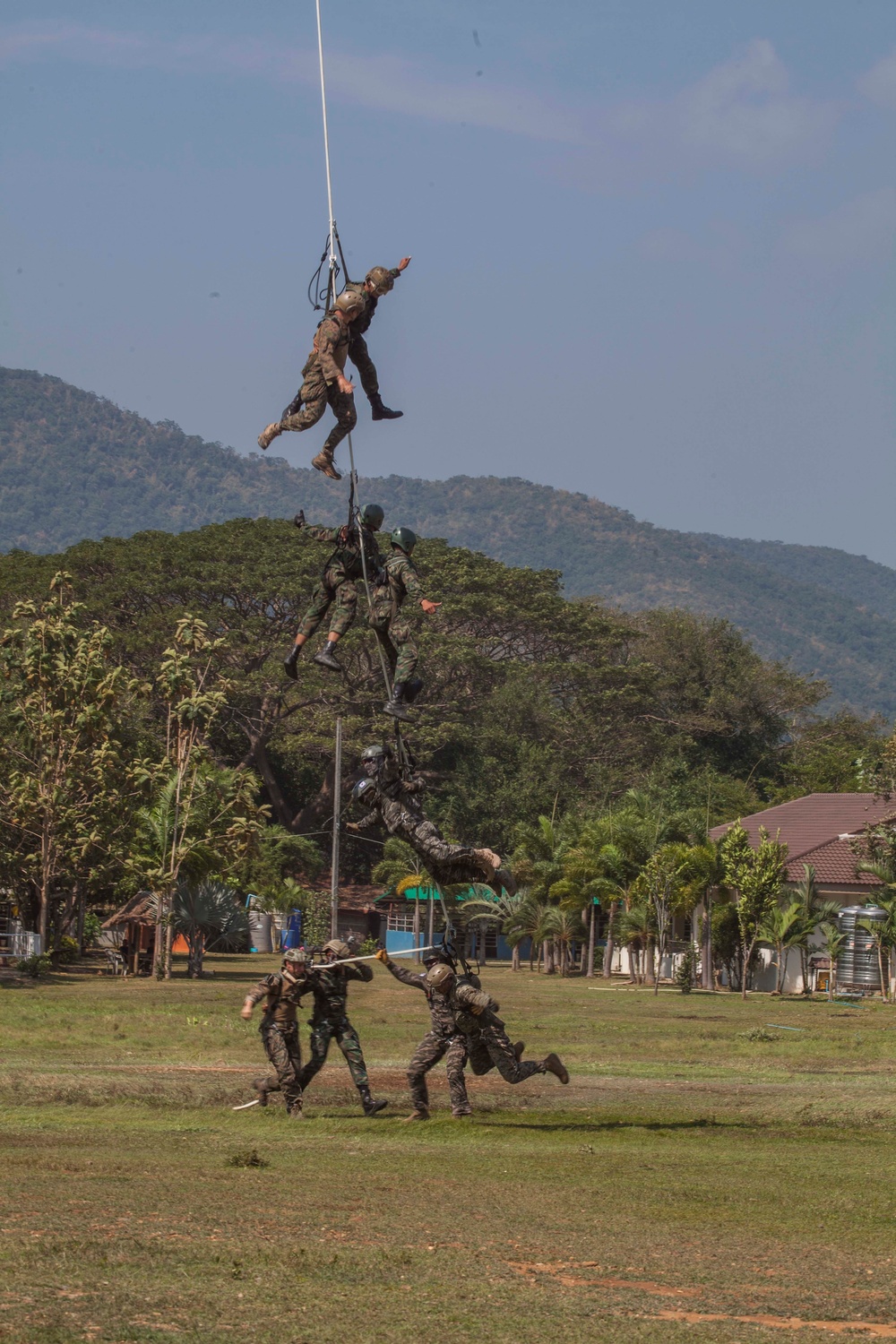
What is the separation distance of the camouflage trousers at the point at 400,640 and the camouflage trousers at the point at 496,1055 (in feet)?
12.4

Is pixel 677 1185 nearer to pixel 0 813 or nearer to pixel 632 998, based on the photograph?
pixel 632 998

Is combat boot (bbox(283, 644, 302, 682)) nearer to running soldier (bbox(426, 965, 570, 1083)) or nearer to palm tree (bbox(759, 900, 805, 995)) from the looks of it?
running soldier (bbox(426, 965, 570, 1083))

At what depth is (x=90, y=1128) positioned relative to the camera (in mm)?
14242

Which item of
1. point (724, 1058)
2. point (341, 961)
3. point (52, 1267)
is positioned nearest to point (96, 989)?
point (724, 1058)

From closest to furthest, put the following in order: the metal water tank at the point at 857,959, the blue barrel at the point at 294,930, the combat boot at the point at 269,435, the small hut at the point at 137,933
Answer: the combat boot at the point at 269,435
the metal water tank at the point at 857,959
the small hut at the point at 137,933
the blue barrel at the point at 294,930

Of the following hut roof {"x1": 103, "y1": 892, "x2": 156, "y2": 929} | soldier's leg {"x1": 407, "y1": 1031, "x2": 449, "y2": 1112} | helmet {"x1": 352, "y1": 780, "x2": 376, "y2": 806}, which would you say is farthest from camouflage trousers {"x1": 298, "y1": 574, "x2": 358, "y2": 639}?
hut roof {"x1": 103, "y1": 892, "x2": 156, "y2": 929}

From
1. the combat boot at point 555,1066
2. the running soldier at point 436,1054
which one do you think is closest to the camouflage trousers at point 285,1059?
the running soldier at point 436,1054

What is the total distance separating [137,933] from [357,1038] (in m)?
29.4

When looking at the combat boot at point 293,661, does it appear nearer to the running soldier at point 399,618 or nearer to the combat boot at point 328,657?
the combat boot at point 328,657

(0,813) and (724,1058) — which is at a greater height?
(0,813)

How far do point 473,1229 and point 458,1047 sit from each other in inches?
199

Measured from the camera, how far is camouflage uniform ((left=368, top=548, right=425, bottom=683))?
13.4 metres

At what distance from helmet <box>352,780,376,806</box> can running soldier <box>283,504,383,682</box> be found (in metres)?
1.23

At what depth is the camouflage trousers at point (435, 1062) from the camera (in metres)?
14.9
